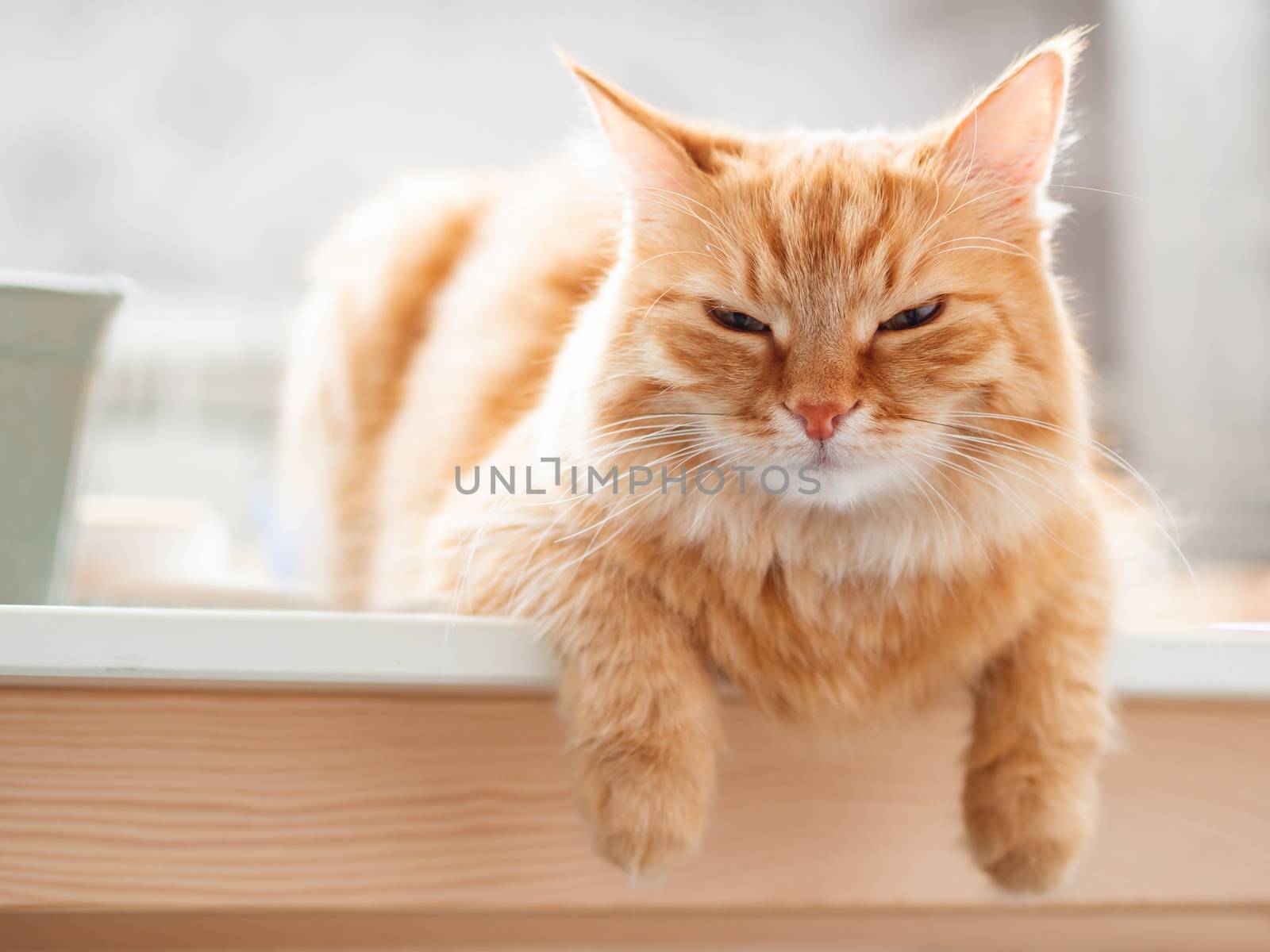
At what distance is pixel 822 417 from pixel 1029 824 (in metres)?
0.35

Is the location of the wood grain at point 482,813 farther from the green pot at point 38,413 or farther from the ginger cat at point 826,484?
the green pot at point 38,413

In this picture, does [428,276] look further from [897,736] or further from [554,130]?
[554,130]

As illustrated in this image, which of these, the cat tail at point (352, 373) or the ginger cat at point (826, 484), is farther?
the cat tail at point (352, 373)

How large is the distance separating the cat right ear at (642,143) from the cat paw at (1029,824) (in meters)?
0.54

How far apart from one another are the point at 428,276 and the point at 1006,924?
3.70 feet

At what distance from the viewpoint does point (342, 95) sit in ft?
8.64

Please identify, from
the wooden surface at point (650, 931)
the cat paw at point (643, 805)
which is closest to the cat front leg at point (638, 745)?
the cat paw at point (643, 805)

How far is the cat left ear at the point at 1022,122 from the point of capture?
812mm

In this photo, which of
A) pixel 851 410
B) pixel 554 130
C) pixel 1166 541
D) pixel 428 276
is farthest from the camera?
pixel 554 130

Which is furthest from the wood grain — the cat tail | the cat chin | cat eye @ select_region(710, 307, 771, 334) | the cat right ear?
the cat tail

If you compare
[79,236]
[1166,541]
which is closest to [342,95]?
[79,236]

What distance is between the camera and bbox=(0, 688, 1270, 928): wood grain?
2.44 feet

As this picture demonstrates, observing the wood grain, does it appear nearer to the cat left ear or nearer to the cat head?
the cat head

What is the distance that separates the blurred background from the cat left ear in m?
1.77
